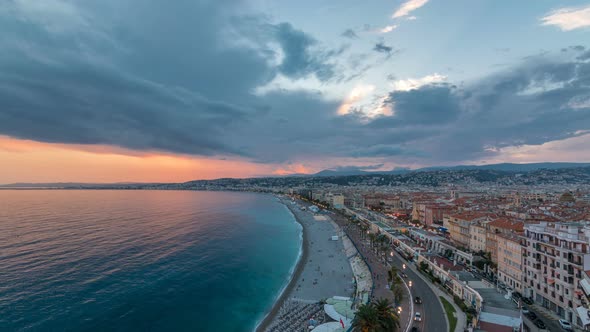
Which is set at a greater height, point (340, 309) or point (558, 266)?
point (558, 266)

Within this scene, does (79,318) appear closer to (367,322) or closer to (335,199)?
(367,322)

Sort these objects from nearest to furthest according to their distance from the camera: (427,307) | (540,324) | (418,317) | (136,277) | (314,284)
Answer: (540,324) → (418,317) → (427,307) → (314,284) → (136,277)

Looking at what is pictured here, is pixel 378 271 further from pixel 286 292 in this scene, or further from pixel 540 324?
pixel 540 324

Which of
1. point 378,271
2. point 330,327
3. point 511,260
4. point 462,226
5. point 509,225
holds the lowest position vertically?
point 330,327

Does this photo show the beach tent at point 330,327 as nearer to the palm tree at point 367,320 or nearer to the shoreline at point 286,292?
the shoreline at point 286,292

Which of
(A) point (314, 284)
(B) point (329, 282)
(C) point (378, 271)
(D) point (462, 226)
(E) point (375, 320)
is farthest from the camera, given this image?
(D) point (462, 226)

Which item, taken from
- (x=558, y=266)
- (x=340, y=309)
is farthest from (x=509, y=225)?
(x=340, y=309)

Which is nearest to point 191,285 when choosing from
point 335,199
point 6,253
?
point 6,253
